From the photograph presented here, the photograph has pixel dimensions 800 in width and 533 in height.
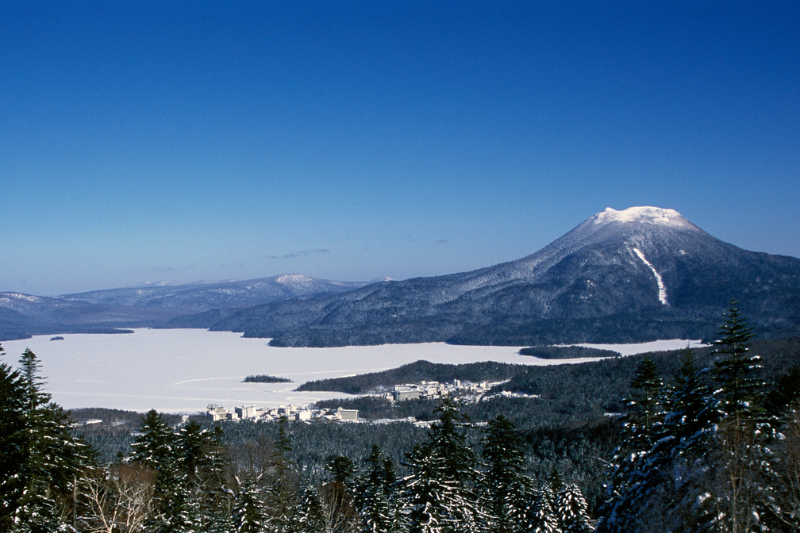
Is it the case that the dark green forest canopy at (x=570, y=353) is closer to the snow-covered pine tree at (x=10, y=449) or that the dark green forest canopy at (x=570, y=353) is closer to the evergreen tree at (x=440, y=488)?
the evergreen tree at (x=440, y=488)

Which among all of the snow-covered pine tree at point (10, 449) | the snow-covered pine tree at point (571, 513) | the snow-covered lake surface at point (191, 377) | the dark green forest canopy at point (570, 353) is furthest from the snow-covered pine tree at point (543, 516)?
the dark green forest canopy at point (570, 353)

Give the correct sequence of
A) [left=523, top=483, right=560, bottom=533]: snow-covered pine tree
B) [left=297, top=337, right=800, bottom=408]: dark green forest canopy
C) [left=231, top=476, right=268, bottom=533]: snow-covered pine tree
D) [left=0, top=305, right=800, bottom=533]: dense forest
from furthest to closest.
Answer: [left=297, top=337, right=800, bottom=408]: dark green forest canopy
[left=523, top=483, right=560, bottom=533]: snow-covered pine tree
[left=231, top=476, right=268, bottom=533]: snow-covered pine tree
[left=0, top=305, right=800, bottom=533]: dense forest

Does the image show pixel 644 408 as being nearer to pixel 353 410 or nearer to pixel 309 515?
pixel 309 515

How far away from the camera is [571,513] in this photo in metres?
25.1

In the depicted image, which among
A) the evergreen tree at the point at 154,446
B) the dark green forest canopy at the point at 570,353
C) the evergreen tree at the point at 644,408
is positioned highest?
the evergreen tree at the point at 644,408

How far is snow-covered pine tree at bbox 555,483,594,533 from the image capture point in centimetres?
2461

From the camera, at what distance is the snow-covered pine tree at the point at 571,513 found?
24609 mm

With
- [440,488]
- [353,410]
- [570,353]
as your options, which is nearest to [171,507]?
[440,488]

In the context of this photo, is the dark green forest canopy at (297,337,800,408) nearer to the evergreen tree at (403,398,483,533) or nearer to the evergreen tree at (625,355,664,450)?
the evergreen tree at (625,355,664,450)

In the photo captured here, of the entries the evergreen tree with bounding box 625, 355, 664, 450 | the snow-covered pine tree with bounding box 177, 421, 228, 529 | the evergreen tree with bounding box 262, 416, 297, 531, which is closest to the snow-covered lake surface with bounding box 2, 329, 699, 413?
the evergreen tree with bounding box 262, 416, 297, 531

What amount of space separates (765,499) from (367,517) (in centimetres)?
1560

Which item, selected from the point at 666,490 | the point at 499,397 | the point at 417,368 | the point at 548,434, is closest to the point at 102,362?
the point at 417,368

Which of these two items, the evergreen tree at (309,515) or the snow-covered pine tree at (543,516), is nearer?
the snow-covered pine tree at (543,516)

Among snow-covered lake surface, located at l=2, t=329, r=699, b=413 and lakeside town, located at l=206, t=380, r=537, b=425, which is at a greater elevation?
snow-covered lake surface, located at l=2, t=329, r=699, b=413
